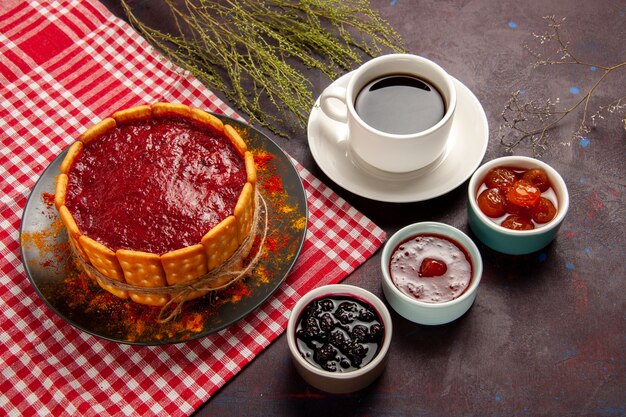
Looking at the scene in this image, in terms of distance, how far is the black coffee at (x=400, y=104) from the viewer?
2070 mm

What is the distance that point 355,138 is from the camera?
2.10 metres

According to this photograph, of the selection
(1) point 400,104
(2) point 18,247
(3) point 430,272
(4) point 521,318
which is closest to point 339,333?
(3) point 430,272

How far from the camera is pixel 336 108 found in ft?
7.22

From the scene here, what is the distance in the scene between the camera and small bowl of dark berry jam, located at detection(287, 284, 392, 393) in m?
1.79

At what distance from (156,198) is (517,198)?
896 millimetres

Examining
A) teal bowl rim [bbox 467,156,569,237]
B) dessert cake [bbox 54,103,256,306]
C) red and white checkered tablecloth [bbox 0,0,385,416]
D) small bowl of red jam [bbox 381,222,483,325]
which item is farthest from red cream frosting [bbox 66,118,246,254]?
teal bowl rim [bbox 467,156,569,237]

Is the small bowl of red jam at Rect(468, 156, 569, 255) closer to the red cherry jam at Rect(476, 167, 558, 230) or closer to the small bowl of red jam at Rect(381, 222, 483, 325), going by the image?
the red cherry jam at Rect(476, 167, 558, 230)

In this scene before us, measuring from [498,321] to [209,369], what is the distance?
73 centimetres

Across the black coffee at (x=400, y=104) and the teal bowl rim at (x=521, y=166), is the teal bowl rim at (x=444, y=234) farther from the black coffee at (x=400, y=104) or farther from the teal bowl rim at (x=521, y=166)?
the black coffee at (x=400, y=104)

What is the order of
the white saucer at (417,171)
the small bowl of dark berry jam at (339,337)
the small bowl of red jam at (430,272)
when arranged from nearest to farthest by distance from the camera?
the small bowl of dark berry jam at (339,337) → the small bowl of red jam at (430,272) → the white saucer at (417,171)

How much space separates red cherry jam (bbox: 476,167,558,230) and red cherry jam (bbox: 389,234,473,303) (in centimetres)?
15

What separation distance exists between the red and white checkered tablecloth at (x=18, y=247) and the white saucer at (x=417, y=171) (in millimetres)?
76

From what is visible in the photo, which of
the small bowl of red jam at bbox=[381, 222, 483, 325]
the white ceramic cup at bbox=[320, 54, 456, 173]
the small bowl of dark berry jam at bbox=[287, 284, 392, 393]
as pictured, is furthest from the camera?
the white ceramic cup at bbox=[320, 54, 456, 173]

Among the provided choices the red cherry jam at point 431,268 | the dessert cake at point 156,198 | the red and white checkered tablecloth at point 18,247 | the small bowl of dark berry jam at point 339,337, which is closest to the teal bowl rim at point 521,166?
the red cherry jam at point 431,268
